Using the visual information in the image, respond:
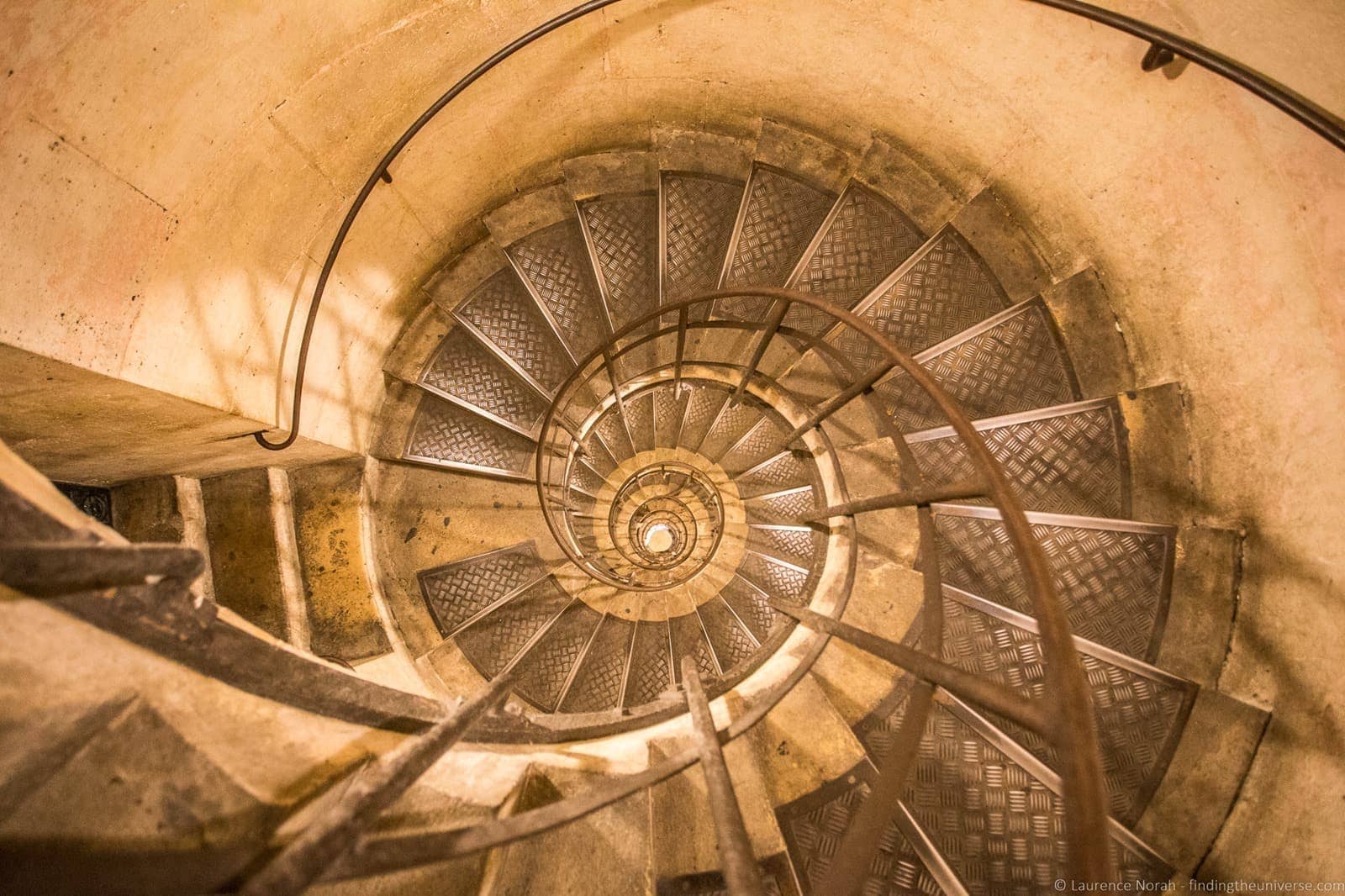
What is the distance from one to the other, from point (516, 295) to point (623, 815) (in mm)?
3397

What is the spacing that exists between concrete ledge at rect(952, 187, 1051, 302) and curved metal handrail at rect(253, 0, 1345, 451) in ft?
3.33

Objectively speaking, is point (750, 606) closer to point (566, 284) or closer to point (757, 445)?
point (757, 445)

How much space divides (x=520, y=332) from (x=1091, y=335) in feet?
11.8

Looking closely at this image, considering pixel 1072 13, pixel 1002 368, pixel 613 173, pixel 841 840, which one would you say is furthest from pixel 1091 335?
pixel 613 173

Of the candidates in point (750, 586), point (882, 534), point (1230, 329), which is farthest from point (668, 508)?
point (1230, 329)

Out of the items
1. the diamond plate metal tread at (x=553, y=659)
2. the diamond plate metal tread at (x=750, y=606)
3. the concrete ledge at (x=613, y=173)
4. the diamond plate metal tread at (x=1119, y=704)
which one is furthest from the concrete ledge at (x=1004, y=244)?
the diamond plate metal tread at (x=553, y=659)

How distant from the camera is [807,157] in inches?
146

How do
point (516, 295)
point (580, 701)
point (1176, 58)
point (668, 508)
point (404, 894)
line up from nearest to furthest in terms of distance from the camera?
point (404, 894)
point (1176, 58)
point (580, 701)
point (516, 295)
point (668, 508)

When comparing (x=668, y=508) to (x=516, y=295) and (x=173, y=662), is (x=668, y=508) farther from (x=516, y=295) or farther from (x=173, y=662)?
(x=173, y=662)

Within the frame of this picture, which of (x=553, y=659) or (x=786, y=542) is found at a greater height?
(x=786, y=542)

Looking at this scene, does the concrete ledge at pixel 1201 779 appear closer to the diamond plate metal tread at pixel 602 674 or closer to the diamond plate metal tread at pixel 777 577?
the diamond plate metal tread at pixel 777 577

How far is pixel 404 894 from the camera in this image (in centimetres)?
183

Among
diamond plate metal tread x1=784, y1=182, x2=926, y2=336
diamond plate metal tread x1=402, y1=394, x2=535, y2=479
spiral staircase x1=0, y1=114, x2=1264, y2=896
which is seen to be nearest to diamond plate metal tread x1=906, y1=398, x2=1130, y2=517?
spiral staircase x1=0, y1=114, x2=1264, y2=896

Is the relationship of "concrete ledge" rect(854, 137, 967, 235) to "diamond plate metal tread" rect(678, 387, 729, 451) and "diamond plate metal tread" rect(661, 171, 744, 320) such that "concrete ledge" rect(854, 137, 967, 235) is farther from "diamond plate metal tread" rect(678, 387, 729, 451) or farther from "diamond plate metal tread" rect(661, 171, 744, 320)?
"diamond plate metal tread" rect(678, 387, 729, 451)
